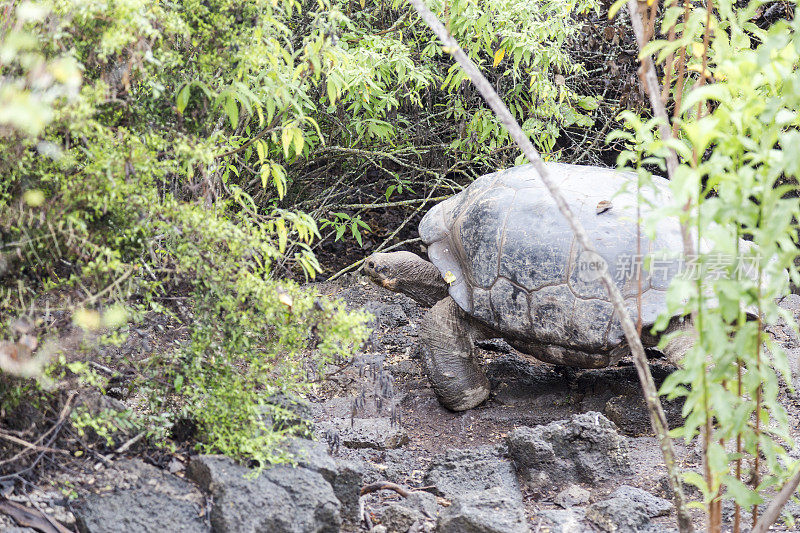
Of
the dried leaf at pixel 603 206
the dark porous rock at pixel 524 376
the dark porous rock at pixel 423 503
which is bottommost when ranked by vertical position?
the dark porous rock at pixel 524 376

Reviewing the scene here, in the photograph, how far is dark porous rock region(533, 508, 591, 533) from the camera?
2455mm

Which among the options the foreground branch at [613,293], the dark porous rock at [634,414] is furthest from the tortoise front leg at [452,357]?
the foreground branch at [613,293]

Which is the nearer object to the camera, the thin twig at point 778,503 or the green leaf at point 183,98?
the thin twig at point 778,503

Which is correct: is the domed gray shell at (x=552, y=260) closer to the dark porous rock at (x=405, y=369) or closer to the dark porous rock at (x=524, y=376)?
the dark porous rock at (x=524, y=376)

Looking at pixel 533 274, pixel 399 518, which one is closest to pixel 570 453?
pixel 399 518

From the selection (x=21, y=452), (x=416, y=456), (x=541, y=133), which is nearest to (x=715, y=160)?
(x=21, y=452)

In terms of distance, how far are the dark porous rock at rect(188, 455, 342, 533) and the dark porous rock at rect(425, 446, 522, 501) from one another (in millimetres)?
803

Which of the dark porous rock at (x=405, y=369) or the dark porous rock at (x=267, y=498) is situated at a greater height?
the dark porous rock at (x=267, y=498)

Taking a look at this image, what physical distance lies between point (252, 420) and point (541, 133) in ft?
11.2

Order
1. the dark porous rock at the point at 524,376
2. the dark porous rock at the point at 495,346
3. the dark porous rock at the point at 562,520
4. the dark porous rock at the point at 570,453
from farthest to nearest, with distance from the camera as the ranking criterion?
the dark porous rock at the point at 495,346, the dark porous rock at the point at 524,376, the dark porous rock at the point at 570,453, the dark porous rock at the point at 562,520

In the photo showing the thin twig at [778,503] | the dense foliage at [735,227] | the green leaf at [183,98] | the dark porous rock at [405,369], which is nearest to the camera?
the dense foliage at [735,227]

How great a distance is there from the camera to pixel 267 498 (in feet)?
6.58

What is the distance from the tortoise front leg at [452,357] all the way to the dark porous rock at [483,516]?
1.48 meters

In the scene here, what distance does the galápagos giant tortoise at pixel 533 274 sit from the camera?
3.57m
